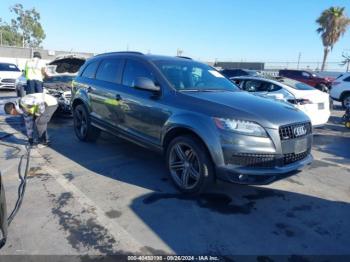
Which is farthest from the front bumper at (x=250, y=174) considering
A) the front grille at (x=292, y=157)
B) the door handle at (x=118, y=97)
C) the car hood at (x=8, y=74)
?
the car hood at (x=8, y=74)

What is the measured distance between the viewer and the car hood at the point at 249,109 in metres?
4.14

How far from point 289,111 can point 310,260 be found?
77.7 inches

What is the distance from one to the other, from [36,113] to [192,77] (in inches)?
129

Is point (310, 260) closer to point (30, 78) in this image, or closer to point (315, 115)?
point (315, 115)

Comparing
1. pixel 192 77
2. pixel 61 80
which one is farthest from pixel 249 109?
pixel 61 80

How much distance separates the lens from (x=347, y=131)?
9695 mm

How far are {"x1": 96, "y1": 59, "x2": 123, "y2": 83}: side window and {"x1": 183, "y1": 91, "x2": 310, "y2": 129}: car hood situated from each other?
177 cm

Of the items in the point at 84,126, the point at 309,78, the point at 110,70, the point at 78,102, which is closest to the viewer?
the point at 110,70

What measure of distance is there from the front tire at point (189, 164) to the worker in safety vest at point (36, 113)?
127 inches

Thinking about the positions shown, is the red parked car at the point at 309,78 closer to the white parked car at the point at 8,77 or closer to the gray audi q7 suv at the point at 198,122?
the white parked car at the point at 8,77

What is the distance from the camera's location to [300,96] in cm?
826

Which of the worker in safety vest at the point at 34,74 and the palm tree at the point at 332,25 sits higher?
the palm tree at the point at 332,25

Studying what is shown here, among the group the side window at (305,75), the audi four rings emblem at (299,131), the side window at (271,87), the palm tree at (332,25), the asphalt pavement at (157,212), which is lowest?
the asphalt pavement at (157,212)

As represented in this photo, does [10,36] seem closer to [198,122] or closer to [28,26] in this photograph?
[28,26]
